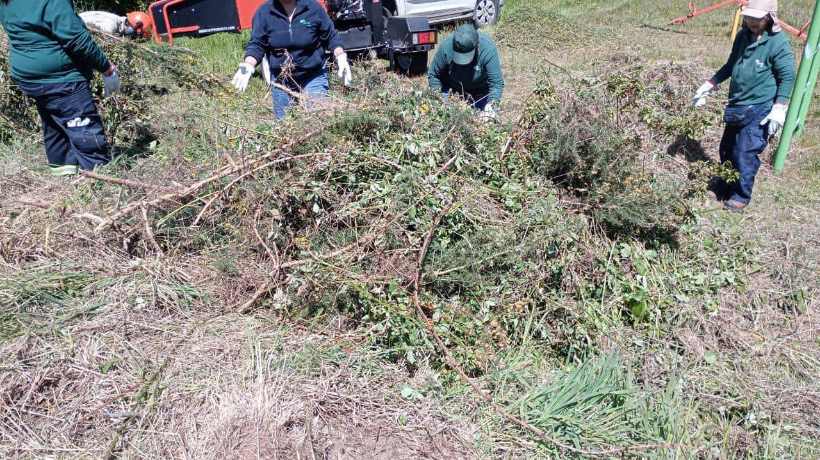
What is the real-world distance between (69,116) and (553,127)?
127 inches

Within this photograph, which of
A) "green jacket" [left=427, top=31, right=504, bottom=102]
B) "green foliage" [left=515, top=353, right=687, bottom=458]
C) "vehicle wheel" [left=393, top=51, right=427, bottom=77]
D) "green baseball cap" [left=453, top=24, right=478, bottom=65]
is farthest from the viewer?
"vehicle wheel" [left=393, top=51, right=427, bottom=77]

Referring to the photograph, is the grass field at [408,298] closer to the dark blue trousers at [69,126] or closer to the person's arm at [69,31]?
the dark blue trousers at [69,126]

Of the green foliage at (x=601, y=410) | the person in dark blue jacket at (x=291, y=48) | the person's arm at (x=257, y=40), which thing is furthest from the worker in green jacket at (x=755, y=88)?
the person's arm at (x=257, y=40)

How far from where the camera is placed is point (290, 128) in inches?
135

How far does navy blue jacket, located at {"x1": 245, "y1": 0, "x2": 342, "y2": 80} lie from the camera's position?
435 cm

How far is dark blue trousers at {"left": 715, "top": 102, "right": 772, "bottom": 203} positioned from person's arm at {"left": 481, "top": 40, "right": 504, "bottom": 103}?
171 centimetres

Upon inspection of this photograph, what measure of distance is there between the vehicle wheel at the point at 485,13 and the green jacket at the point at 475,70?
5955mm

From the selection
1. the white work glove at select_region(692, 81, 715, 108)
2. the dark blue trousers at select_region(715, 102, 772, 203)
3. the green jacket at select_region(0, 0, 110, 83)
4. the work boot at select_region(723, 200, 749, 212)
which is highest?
the green jacket at select_region(0, 0, 110, 83)

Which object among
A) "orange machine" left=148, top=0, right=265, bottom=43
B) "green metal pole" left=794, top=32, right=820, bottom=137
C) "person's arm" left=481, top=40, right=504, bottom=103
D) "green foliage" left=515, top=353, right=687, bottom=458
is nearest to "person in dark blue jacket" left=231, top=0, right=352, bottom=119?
"person's arm" left=481, top=40, right=504, bottom=103

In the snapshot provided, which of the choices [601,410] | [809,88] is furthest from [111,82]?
[809,88]

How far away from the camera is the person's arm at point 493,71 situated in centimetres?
448

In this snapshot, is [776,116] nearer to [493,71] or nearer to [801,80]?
[801,80]

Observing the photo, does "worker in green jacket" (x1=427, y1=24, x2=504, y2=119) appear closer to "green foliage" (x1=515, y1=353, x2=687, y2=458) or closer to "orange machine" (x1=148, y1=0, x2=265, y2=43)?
"green foliage" (x1=515, y1=353, x2=687, y2=458)

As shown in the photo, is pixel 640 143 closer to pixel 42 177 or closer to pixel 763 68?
pixel 763 68
